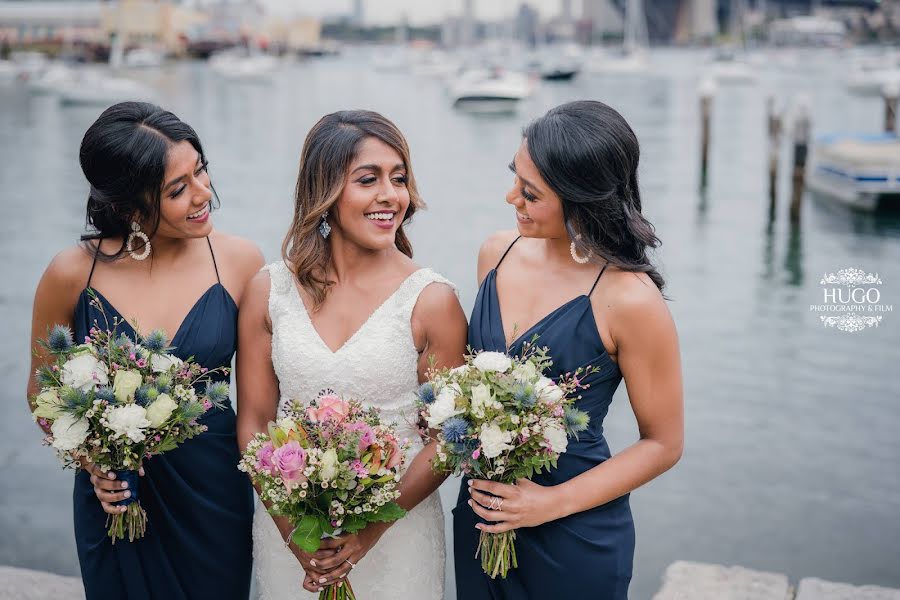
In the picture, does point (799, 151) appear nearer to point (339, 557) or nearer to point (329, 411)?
point (339, 557)

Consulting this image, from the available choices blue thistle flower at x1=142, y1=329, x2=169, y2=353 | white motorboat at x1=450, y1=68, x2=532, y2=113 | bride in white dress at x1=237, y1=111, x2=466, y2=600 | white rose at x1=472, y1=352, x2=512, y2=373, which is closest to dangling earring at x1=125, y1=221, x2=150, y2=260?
bride in white dress at x1=237, y1=111, x2=466, y2=600

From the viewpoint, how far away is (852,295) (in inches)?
578

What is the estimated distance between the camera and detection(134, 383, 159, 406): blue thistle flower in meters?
2.74

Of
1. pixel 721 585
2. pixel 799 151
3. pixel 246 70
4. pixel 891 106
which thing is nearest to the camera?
pixel 721 585

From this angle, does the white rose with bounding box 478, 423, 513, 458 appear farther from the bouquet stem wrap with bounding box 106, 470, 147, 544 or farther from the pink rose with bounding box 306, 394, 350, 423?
the bouquet stem wrap with bounding box 106, 470, 147, 544

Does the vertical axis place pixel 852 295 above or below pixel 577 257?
below

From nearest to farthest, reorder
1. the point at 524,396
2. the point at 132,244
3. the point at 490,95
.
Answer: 1. the point at 524,396
2. the point at 132,244
3. the point at 490,95

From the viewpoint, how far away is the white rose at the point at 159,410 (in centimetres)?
271

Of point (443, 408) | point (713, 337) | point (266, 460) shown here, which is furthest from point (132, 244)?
point (713, 337)

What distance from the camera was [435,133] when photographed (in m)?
39.9

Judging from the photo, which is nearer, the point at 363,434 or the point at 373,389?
the point at 363,434

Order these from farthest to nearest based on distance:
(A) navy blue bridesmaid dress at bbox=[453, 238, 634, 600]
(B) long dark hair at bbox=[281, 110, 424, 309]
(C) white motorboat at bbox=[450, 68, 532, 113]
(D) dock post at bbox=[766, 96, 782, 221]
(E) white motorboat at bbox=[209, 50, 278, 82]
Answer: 1. (E) white motorboat at bbox=[209, 50, 278, 82]
2. (C) white motorboat at bbox=[450, 68, 532, 113]
3. (D) dock post at bbox=[766, 96, 782, 221]
4. (B) long dark hair at bbox=[281, 110, 424, 309]
5. (A) navy blue bridesmaid dress at bbox=[453, 238, 634, 600]

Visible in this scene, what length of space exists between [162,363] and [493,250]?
3.68ft

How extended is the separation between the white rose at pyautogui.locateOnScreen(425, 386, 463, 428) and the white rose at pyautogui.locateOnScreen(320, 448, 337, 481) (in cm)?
26
